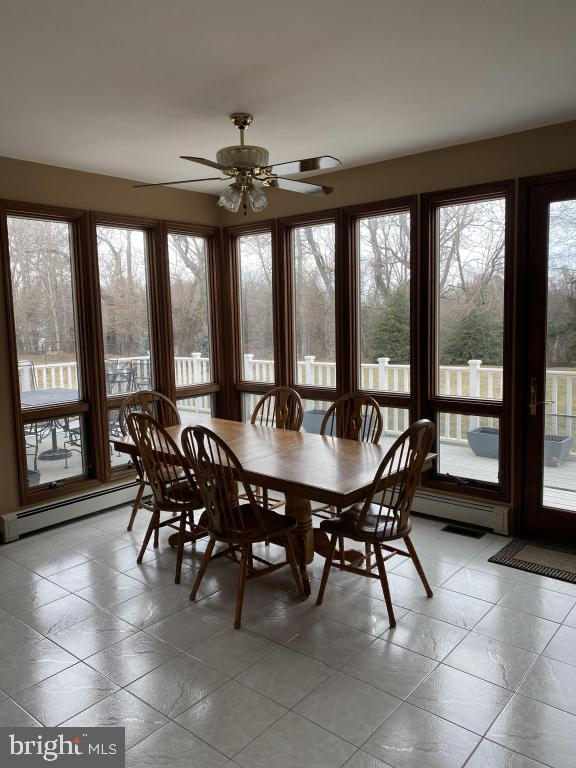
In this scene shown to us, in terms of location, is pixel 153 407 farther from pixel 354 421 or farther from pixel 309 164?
pixel 309 164

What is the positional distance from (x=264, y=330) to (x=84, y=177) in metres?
1.96

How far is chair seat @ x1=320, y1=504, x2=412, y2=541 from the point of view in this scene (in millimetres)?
2879

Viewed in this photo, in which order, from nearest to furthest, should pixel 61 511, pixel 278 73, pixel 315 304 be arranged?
pixel 278 73, pixel 61 511, pixel 315 304

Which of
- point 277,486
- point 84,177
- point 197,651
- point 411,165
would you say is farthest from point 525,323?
point 84,177

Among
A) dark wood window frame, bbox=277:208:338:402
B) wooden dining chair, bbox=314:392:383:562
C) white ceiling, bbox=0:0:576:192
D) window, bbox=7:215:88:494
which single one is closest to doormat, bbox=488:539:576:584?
wooden dining chair, bbox=314:392:383:562

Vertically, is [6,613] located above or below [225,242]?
below

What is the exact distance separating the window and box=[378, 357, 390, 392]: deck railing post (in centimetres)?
234

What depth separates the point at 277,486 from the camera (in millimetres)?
2869

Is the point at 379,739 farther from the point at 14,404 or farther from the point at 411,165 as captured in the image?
the point at 411,165

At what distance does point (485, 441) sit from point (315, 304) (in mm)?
1809

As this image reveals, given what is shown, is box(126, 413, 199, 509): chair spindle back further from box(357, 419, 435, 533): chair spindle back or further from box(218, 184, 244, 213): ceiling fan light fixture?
box(218, 184, 244, 213): ceiling fan light fixture

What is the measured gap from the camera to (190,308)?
17.5ft

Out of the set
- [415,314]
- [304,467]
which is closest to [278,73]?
[304,467]

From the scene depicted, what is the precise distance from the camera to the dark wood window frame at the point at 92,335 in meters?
4.13
